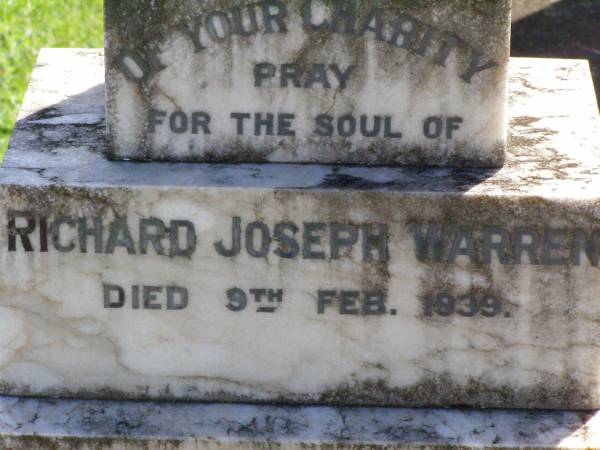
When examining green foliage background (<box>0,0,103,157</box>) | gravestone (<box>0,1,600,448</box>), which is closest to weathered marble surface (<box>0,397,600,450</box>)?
gravestone (<box>0,1,600,448</box>)

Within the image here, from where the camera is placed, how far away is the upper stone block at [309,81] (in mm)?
3811

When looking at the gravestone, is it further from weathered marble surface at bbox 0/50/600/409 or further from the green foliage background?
the green foliage background

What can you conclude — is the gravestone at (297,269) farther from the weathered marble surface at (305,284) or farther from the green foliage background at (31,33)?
→ the green foliage background at (31,33)

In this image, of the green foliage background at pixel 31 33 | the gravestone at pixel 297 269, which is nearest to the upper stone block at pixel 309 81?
the gravestone at pixel 297 269

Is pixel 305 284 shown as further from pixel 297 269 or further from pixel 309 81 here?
pixel 309 81

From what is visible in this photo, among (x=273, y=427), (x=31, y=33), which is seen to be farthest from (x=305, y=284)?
(x=31, y=33)

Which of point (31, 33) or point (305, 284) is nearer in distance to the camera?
point (305, 284)

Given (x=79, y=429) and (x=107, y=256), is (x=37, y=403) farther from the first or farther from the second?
(x=107, y=256)

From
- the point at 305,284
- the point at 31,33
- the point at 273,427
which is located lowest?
the point at 273,427

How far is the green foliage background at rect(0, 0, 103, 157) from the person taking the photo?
6.75 metres

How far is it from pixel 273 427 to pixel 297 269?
430mm

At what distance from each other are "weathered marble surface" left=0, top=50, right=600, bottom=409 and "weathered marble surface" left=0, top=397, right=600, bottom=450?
43 millimetres

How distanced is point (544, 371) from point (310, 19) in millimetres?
1127

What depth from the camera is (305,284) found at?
3873 mm
